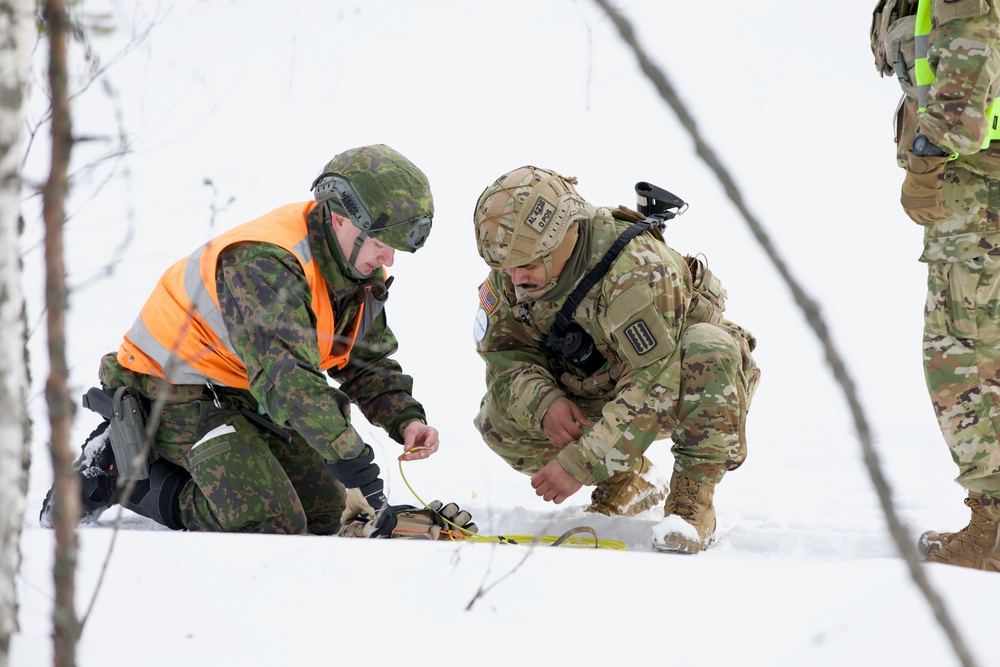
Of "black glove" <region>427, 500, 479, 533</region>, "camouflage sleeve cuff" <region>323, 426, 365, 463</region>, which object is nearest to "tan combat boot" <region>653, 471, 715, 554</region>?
"black glove" <region>427, 500, 479, 533</region>

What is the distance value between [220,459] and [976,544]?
2541 mm

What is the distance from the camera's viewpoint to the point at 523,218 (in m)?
3.10

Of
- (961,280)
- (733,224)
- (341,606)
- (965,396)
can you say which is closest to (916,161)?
(961,280)

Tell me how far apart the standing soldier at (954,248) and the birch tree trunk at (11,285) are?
2.42 m

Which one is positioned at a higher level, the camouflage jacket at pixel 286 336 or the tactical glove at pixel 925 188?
the camouflage jacket at pixel 286 336

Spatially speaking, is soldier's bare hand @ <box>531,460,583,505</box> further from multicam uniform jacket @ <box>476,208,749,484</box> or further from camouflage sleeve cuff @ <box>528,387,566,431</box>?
camouflage sleeve cuff @ <box>528,387,566,431</box>

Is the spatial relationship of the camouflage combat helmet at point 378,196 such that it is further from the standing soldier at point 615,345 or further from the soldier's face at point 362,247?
the standing soldier at point 615,345

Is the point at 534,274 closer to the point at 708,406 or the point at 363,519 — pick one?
the point at 708,406

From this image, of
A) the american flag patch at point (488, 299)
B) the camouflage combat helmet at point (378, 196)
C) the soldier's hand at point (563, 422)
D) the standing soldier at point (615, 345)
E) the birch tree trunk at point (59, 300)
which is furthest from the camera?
the american flag patch at point (488, 299)

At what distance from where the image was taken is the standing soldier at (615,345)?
3.14m

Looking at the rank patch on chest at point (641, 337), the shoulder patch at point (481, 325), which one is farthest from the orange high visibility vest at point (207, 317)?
the rank patch on chest at point (641, 337)

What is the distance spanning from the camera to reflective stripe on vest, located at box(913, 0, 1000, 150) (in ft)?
8.84

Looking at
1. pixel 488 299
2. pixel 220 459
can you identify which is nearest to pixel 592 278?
pixel 488 299

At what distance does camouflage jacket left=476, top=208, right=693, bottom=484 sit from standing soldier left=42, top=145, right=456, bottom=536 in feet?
1.44
